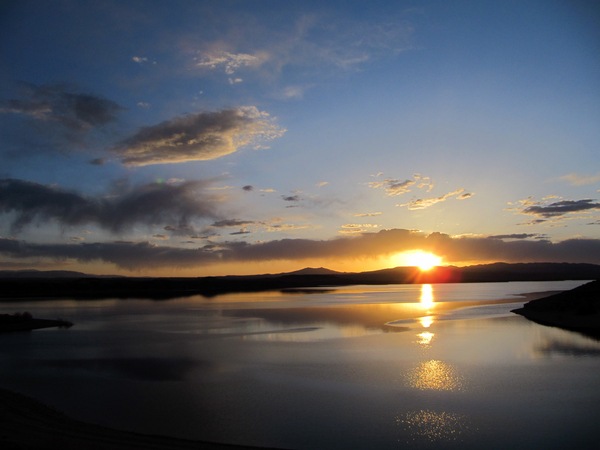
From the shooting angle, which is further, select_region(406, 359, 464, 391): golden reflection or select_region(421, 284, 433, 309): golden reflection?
select_region(421, 284, 433, 309): golden reflection

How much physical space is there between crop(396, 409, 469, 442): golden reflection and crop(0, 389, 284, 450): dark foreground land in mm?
3666

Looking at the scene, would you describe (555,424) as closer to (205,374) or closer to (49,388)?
(205,374)

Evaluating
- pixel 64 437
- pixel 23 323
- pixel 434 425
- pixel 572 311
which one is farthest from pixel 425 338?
pixel 23 323

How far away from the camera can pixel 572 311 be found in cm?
2859

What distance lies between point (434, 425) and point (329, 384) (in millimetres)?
4000

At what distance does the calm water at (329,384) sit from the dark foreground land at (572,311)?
3.77 meters

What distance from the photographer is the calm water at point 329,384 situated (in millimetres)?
8664

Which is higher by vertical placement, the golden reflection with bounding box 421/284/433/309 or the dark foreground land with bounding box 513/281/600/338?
the dark foreground land with bounding box 513/281/600/338

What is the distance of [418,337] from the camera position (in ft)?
69.9

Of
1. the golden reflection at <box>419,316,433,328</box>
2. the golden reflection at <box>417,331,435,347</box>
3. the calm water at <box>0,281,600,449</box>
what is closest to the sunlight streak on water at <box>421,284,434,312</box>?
the golden reflection at <box>419,316,433,328</box>

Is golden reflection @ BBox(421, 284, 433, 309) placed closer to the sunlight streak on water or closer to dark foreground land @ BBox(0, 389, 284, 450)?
the sunlight streak on water

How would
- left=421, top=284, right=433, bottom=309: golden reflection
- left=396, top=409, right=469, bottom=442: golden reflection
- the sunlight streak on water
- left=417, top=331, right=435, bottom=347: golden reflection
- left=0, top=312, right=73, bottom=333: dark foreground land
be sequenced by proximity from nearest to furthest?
left=396, top=409, right=469, bottom=442: golden reflection → left=417, top=331, right=435, bottom=347: golden reflection → left=0, top=312, right=73, bottom=333: dark foreground land → the sunlight streak on water → left=421, top=284, right=433, bottom=309: golden reflection

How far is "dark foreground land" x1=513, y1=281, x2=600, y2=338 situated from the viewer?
80.1 ft

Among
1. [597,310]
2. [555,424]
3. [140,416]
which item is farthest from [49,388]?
[597,310]
